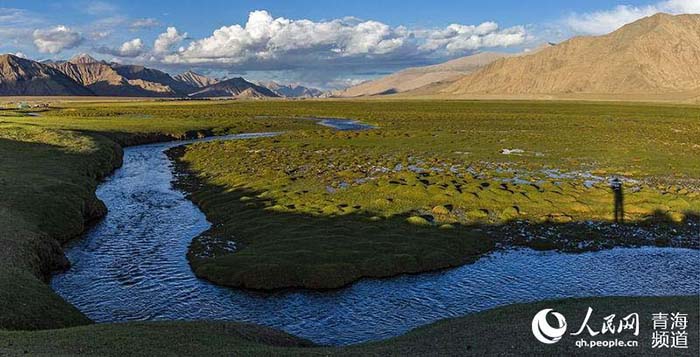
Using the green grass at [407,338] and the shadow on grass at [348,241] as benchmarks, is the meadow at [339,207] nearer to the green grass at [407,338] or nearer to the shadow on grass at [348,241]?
the shadow on grass at [348,241]

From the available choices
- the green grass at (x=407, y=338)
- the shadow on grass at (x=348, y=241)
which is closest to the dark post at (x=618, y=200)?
the shadow on grass at (x=348, y=241)

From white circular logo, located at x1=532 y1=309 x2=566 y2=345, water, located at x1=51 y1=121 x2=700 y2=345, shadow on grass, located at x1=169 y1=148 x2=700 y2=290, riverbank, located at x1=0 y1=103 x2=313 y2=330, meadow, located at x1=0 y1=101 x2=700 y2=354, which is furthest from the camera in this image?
shadow on grass, located at x1=169 y1=148 x2=700 y2=290

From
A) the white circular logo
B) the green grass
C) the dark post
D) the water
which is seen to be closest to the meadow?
the green grass

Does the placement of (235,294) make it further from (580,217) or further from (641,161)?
(641,161)

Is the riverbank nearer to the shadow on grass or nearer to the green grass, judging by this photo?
the green grass

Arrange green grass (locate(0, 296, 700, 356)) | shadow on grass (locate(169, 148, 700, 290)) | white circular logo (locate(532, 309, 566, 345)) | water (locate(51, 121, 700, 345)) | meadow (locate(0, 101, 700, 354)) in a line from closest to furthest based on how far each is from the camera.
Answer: green grass (locate(0, 296, 700, 356)) < white circular logo (locate(532, 309, 566, 345)) < water (locate(51, 121, 700, 345)) < meadow (locate(0, 101, 700, 354)) < shadow on grass (locate(169, 148, 700, 290))

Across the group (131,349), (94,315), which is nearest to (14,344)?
(131,349)

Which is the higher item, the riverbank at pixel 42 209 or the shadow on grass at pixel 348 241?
the riverbank at pixel 42 209
